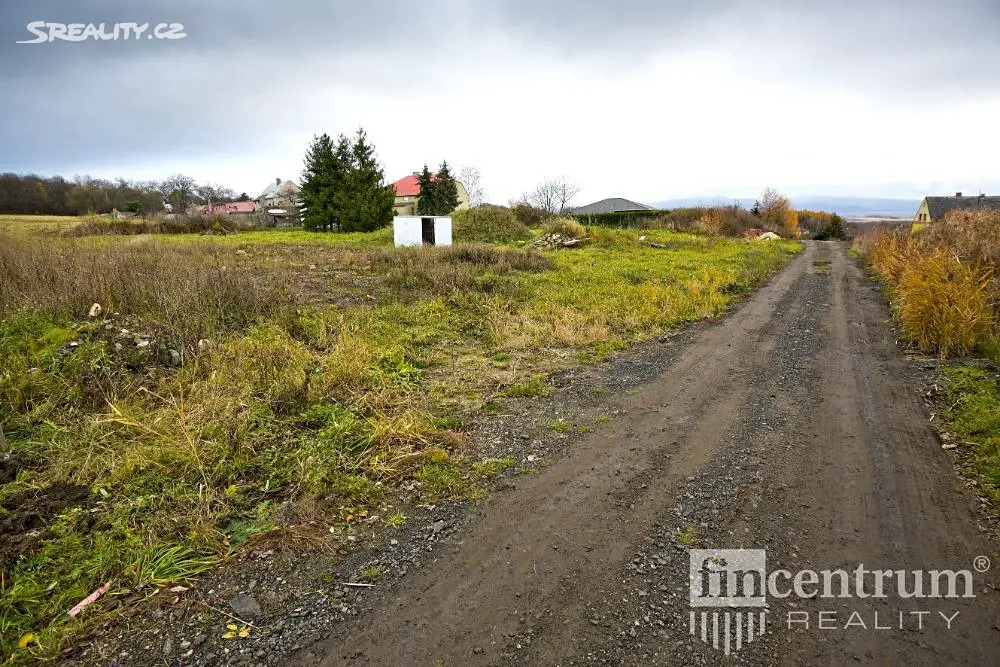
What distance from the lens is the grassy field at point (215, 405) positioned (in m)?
3.25

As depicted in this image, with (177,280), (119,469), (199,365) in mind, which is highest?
(177,280)

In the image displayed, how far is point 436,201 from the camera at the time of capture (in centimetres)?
4303

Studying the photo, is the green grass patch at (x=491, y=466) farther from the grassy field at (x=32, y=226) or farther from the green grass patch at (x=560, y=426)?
the grassy field at (x=32, y=226)

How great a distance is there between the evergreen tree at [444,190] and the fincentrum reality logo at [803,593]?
137 feet

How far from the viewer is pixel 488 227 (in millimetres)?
29219

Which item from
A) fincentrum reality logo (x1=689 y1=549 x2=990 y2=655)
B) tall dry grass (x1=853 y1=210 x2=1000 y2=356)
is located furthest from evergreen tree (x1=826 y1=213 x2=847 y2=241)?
fincentrum reality logo (x1=689 y1=549 x2=990 y2=655)

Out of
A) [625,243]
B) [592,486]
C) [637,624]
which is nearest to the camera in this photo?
[637,624]

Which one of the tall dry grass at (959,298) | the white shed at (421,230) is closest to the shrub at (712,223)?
the white shed at (421,230)

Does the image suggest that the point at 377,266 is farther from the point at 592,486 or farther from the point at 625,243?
the point at 625,243

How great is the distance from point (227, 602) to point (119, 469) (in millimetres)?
1975

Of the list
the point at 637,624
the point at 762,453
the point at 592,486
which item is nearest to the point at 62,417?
the point at 592,486

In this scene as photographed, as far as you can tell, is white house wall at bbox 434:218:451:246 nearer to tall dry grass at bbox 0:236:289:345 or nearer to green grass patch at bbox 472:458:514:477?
tall dry grass at bbox 0:236:289:345

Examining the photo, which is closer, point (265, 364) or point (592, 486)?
point (592, 486)

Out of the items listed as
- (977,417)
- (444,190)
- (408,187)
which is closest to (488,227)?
(444,190)
